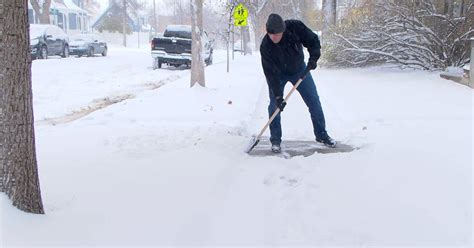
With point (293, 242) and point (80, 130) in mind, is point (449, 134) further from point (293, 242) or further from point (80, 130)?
point (80, 130)

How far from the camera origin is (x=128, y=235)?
328 cm

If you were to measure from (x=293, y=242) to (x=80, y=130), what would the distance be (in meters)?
4.22

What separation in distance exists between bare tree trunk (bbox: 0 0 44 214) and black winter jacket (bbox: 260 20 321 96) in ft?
8.99

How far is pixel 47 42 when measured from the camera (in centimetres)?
2236

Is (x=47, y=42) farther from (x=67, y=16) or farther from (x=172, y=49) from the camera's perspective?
(x=67, y=16)

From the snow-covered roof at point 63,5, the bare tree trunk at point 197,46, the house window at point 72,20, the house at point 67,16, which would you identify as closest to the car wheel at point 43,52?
the bare tree trunk at point 197,46

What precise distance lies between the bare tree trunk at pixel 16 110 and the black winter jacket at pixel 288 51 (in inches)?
108

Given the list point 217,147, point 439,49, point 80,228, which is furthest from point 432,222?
point 439,49

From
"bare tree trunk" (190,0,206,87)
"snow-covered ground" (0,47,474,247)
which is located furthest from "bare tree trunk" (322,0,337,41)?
"snow-covered ground" (0,47,474,247)

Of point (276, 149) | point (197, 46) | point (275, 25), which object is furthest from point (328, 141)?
point (197, 46)

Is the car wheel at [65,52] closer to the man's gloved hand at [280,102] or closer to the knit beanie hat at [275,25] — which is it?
the man's gloved hand at [280,102]

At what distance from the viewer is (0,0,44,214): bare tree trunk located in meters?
3.13

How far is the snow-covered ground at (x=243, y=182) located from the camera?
3.29 metres

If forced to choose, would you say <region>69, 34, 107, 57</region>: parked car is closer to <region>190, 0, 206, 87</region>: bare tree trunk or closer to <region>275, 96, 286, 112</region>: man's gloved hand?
<region>190, 0, 206, 87</region>: bare tree trunk
